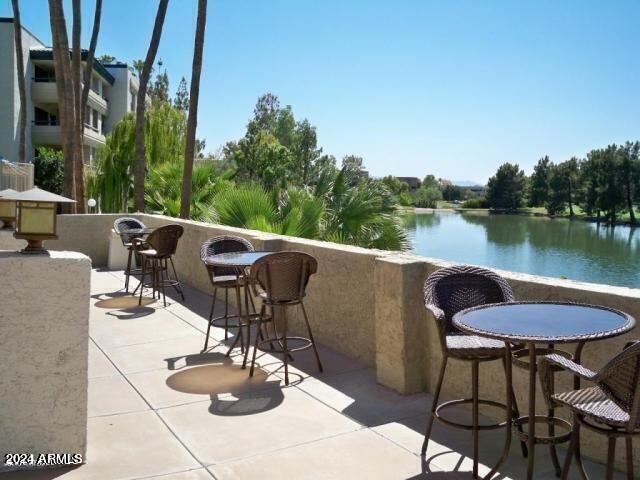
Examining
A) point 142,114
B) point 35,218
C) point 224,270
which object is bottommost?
point 224,270

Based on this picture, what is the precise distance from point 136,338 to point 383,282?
3.14 m

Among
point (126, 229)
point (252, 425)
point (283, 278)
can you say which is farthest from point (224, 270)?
point (126, 229)

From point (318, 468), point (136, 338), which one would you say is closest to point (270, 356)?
point (136, 338)

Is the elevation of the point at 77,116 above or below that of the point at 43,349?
above

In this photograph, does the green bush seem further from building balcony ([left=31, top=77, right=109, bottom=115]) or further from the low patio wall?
the low patio wall

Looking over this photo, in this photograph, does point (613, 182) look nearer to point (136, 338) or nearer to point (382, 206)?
point (382, 206)

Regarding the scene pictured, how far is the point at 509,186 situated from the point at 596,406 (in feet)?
332

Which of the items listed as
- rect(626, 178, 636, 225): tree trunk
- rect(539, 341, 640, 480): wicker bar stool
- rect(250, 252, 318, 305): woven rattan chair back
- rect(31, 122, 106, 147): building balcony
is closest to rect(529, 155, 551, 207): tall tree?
rect(626, 178, 636, 225): tree trunk

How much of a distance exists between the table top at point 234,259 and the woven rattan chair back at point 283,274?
30cm

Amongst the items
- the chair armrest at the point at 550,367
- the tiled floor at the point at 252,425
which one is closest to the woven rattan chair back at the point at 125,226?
the tiled floor at the point at 252,425

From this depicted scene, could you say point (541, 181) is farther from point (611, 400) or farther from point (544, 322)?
point (611, 400)

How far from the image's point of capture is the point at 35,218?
3566 mm

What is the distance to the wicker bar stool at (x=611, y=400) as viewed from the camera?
2.34 meters

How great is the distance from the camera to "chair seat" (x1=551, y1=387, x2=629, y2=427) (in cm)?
240
